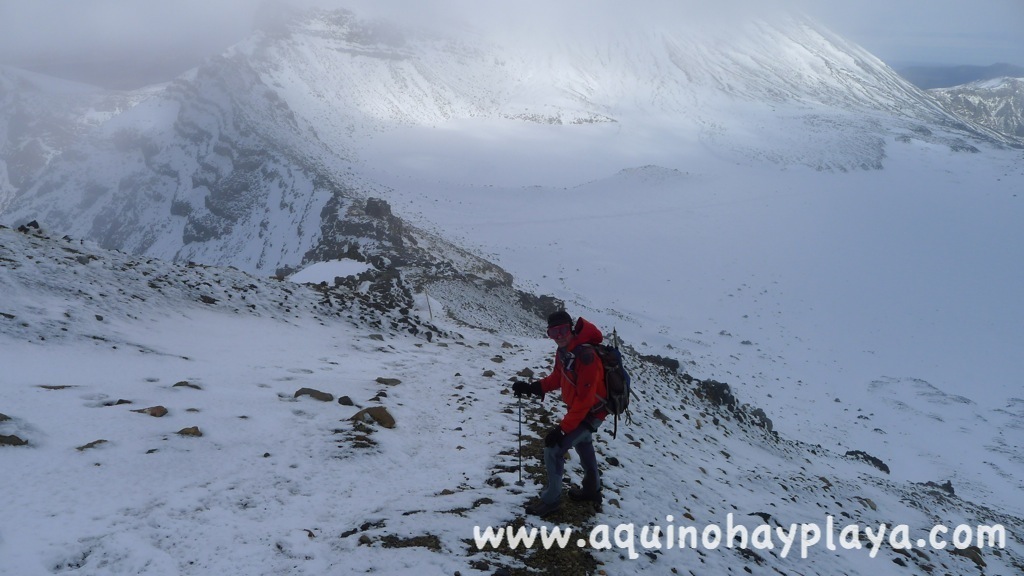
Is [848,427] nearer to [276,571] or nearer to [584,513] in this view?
[584,513]

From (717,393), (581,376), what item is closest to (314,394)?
(581,376)

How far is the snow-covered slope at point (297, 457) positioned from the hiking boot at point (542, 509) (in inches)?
4.4

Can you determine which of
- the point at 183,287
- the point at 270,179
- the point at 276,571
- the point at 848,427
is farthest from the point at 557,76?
the point at 276,571

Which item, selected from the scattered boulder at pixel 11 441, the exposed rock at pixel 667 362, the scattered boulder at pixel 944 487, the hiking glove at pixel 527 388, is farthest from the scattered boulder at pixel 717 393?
the scattered boulder at pixel 11 441

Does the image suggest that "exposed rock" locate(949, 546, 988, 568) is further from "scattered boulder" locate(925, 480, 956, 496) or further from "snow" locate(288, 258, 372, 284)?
"snow" locate(288, 258, 372, 284)

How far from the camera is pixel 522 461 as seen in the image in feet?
24.3

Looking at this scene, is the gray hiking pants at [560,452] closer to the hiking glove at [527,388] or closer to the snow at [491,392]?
the snow at [491,392]

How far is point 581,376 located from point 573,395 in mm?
250

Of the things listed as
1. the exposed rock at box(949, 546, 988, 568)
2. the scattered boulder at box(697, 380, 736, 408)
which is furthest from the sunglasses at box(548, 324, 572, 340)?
the scattered boulder at box(697, 380, 736, 408)

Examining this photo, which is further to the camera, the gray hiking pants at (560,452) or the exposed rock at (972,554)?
the exposed rock at (972,554)

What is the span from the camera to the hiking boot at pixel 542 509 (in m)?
5.84

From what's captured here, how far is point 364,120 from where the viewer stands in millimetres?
80500

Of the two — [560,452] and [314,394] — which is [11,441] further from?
[560,452]

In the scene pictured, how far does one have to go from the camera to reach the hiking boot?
5.84 meters
